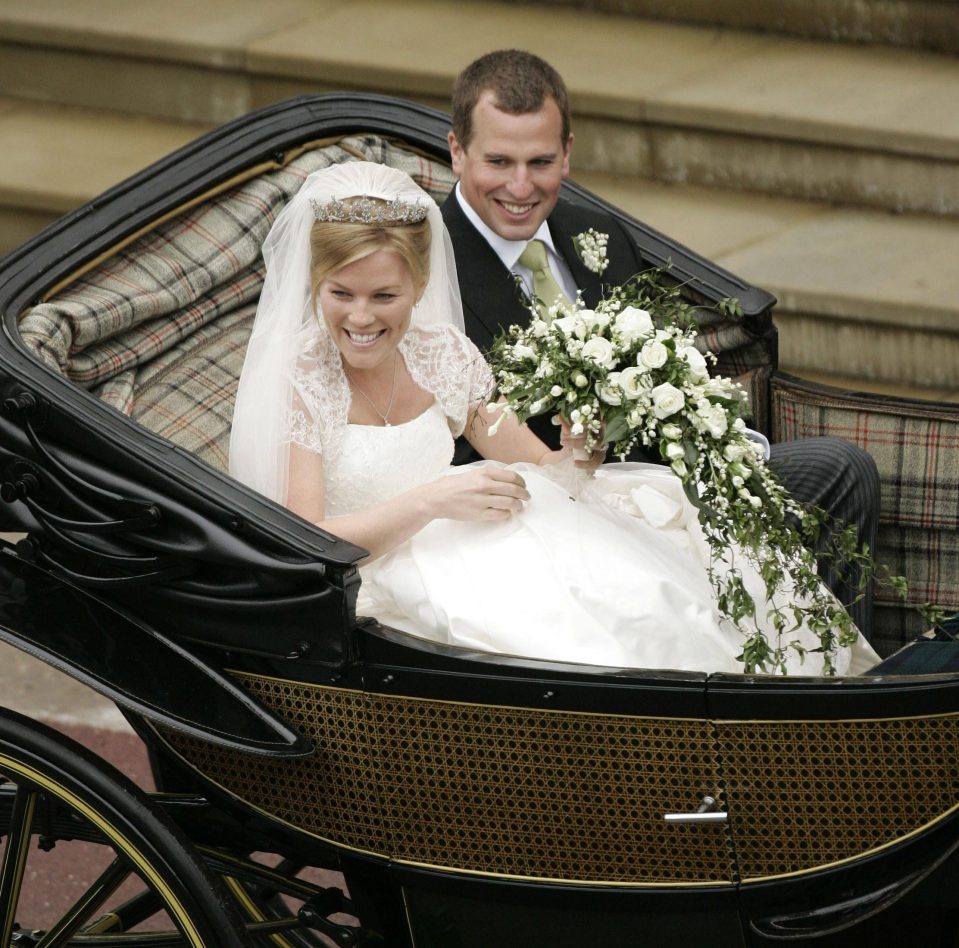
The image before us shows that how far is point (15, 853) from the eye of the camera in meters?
2.15

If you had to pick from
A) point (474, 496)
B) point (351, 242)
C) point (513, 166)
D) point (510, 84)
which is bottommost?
point (474, 496)

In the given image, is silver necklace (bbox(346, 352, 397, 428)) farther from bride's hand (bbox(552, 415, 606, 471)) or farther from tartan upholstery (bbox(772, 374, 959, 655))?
tartan upholstery (bbox(772, 374, 959, 655))

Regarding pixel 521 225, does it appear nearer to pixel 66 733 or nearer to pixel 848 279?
pixel 66 733

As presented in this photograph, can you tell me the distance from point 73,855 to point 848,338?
2341mm

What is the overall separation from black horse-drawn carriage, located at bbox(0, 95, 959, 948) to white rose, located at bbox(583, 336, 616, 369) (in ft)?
1.49

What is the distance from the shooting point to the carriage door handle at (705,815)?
1.98 metres

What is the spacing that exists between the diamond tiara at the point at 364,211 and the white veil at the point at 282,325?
0.01 metres

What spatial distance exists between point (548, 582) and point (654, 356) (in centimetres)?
34

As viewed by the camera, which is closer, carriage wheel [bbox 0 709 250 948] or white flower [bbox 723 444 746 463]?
carriage wheel [bbox 0 709 250 948]

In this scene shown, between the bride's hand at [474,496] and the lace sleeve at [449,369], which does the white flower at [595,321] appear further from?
the lace sleeve at [449,369]

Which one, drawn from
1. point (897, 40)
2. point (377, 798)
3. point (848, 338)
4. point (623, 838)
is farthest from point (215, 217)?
point (897, 40)

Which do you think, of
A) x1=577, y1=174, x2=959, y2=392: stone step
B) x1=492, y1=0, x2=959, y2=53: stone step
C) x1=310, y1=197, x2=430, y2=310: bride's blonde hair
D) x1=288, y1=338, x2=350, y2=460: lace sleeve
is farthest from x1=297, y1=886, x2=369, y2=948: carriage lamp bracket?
x1=492, y1=0, x2=959, y2=53: stone step

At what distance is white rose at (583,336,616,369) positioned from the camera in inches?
87.9

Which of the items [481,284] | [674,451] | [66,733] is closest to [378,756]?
[674,451]
